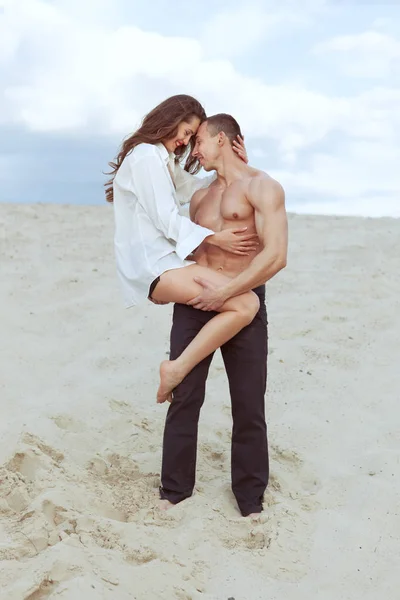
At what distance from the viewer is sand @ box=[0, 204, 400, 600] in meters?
2.87

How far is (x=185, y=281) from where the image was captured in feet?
10.5

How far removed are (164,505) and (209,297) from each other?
102 cm

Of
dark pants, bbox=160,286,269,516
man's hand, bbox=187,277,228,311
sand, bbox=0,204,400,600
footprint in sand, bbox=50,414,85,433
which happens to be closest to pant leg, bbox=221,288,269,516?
dark pants, bbox=160,286,269,516

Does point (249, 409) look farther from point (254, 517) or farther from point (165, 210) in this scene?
point (165, 210)

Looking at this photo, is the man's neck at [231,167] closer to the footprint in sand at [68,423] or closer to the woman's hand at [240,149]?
the woman's hand at [240,149]

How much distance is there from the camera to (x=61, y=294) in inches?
247

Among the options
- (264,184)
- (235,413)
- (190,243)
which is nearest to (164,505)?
(235,413)

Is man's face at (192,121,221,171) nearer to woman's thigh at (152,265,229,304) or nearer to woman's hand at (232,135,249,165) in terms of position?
woman's hand at (232,135,249,165)

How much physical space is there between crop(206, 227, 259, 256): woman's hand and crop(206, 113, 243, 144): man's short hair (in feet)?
1.46

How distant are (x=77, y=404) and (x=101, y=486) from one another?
1.03 meters

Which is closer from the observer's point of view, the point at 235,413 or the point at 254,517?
the point at 254,517

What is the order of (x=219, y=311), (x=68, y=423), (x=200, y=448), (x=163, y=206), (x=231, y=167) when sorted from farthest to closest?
(x=68, y=423)
(x=200, y=448)
(x=231, y=167)
(x=219, y=311)
(x=163, y=206)

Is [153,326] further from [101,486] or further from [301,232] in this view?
[301,232]

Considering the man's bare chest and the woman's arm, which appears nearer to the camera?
the woman's arm
